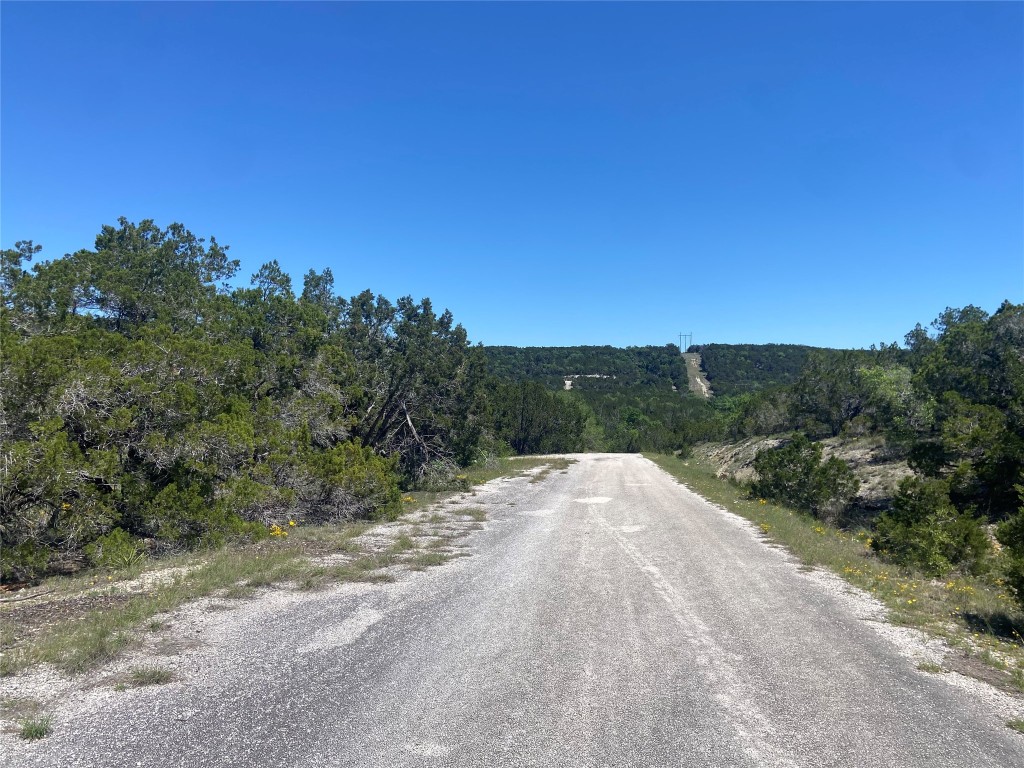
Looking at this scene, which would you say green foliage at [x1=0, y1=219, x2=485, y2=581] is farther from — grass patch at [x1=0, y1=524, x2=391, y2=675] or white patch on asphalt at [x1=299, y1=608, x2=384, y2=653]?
white patch on asphalt at [x1=299, y1=608, x2=384, y2=653]

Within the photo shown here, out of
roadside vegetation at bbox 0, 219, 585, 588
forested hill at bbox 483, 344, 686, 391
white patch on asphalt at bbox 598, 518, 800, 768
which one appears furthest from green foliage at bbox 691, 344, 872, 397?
white patch on asphalt at bbox 598, 518, 800, 768

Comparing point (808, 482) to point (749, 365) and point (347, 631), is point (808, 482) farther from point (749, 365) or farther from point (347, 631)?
point (749, 365)

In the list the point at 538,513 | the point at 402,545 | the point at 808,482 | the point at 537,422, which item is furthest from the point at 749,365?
the point at 402,545

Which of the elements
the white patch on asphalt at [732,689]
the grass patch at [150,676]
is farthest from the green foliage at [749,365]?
the grass patch at [150,676]

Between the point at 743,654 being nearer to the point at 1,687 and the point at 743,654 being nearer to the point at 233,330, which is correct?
A: the point at 1,687

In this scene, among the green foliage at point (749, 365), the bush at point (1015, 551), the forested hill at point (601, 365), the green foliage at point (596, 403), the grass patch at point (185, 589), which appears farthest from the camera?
the green foliage at point (749, 365)

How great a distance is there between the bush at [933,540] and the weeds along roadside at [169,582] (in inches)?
313

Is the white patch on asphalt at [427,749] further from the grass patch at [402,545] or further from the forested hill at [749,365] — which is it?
the forested hill at [749,365]

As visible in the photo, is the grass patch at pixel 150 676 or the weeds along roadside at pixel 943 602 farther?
the weeds along roadside at pixel 943 602

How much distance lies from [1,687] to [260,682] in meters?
1.81

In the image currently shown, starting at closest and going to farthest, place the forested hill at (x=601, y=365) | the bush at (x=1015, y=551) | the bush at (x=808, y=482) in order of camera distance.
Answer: the bush at (x=1015, y=551) < the bush at (x=808, y=482) < the forested hill at (x=601, y=365)

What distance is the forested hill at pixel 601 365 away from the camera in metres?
139

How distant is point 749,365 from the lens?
161m

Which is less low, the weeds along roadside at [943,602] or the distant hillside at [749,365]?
the distant hillside at [749,365]
